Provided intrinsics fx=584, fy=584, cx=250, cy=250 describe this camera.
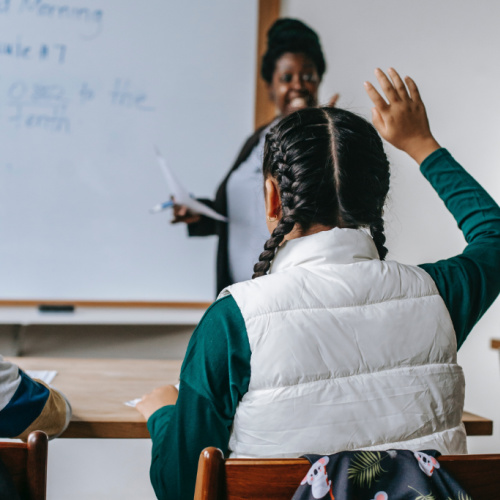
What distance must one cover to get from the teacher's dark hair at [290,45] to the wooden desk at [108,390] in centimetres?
134

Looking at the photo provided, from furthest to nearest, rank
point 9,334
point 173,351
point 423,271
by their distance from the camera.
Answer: point 173,351
point 9,334
point 423,271

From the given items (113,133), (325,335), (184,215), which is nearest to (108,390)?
(325,335)

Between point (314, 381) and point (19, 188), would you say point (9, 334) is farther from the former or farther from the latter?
point (314, 381)

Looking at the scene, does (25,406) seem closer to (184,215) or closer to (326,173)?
(326,173)

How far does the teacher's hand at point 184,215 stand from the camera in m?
2.05

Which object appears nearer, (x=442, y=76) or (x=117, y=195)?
(x=117, y=195)

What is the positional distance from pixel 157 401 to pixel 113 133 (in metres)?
1.65

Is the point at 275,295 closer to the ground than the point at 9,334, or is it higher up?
higher up

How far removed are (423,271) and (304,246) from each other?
7.0 inches

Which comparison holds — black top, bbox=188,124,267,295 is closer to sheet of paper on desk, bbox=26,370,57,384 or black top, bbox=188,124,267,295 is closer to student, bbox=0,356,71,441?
sheet of paper on desk, bbox=26,370,57,384

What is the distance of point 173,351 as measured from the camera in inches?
98.3

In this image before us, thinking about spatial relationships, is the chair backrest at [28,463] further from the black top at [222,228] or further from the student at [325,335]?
the black top at [222,228]

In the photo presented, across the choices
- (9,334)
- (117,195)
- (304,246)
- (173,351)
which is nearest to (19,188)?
(117,195)

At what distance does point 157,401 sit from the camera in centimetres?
104
